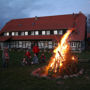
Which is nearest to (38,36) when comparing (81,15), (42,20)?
(42,20)

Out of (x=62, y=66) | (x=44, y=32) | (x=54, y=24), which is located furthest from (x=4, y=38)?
(x=62, y=66)

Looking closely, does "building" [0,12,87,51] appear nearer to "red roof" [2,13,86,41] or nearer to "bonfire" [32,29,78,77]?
"red roof" [2,13,86,41]

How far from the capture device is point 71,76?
721 cm

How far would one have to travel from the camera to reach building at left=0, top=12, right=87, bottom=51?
29.3 m

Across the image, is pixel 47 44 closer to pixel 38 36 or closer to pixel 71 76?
pixel 38 36

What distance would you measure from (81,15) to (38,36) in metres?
10.4

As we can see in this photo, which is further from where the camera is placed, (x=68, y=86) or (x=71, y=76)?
(x=71, y=76)

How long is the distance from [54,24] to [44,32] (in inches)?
107

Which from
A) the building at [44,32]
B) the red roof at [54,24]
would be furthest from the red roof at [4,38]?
the red roof at [54,24]

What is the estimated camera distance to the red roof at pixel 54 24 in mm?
29659

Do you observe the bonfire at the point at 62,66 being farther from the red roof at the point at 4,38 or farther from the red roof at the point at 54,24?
the red roof at the point at 4,38

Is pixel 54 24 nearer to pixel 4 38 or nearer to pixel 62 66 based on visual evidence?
pixel 4 38

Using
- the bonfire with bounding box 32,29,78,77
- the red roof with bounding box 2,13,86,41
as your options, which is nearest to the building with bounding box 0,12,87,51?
the red roof with bounding box 2,13,86,41

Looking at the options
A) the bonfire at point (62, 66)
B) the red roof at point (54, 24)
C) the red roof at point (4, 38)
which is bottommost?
the bonfire at point (62, 66)
